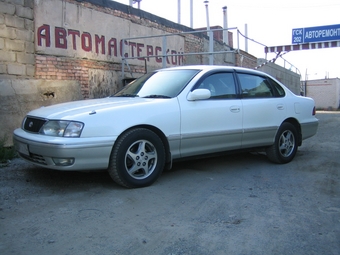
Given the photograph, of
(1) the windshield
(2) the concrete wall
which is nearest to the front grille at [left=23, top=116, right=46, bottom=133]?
(1) the windshield

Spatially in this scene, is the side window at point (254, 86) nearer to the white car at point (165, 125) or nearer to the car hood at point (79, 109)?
the white car at point (165, 125)

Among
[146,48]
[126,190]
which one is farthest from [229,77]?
[146,48]

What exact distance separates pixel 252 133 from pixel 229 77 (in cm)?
95

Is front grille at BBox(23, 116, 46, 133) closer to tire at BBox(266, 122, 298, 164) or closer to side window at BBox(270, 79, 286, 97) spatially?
tire at BBox(266, 122, 298, 164)

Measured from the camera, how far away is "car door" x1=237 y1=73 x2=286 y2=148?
5590mm

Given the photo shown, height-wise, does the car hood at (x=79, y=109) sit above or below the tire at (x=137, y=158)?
above

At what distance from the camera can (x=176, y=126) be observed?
185 inches

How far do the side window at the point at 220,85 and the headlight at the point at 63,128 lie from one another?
1.94 meters

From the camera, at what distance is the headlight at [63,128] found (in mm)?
4008

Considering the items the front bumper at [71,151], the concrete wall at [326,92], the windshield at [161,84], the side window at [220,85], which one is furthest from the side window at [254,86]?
the concrete wall at [326,92]

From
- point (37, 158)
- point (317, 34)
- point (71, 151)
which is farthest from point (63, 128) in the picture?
point (317, 34)

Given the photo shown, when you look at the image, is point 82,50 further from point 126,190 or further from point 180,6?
point 180,6

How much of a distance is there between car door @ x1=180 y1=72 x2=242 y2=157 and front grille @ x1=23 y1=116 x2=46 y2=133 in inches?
69.9

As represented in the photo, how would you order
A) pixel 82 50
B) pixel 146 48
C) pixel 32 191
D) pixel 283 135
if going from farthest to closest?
pixel 146 48 < pixel 82 50 < pixel 283 135 < pixel 32 191
